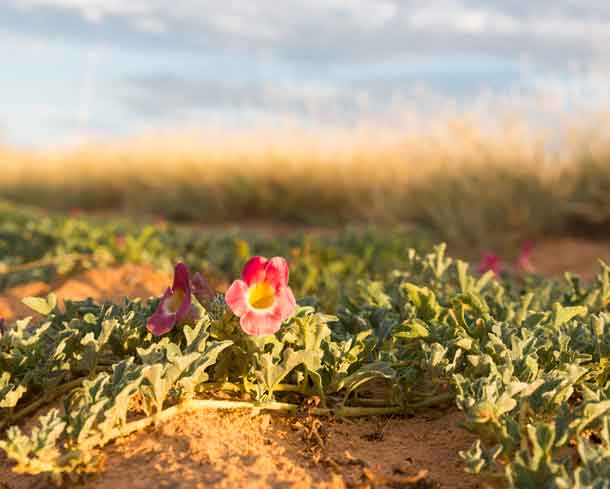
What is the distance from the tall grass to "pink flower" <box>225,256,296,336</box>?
5.29 meters

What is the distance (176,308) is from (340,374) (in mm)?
476

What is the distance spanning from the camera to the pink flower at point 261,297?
1820 millimetres

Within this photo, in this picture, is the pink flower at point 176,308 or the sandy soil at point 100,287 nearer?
the pink flower at point 176,308

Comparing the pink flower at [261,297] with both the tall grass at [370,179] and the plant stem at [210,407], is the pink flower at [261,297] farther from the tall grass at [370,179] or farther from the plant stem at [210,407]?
the tall grass at [370,179]

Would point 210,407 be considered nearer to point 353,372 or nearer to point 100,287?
point 353,372

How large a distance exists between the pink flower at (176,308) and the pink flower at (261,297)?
0.65 feet

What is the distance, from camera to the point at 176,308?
2.04 m

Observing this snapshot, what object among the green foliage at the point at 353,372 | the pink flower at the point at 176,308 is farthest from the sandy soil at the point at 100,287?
the pink flower at the point at 176,308

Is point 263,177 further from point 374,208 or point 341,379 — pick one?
point 341,379

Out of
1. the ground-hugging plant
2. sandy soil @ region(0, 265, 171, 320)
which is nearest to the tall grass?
sandy soil @ region(0, 265, 171, 320)

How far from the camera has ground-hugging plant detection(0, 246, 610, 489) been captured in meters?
1.71

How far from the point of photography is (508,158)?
727 cm

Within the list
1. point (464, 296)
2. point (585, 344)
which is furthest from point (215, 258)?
point (585, 344)

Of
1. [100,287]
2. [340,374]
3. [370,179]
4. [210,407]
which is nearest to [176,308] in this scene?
[210,407]
